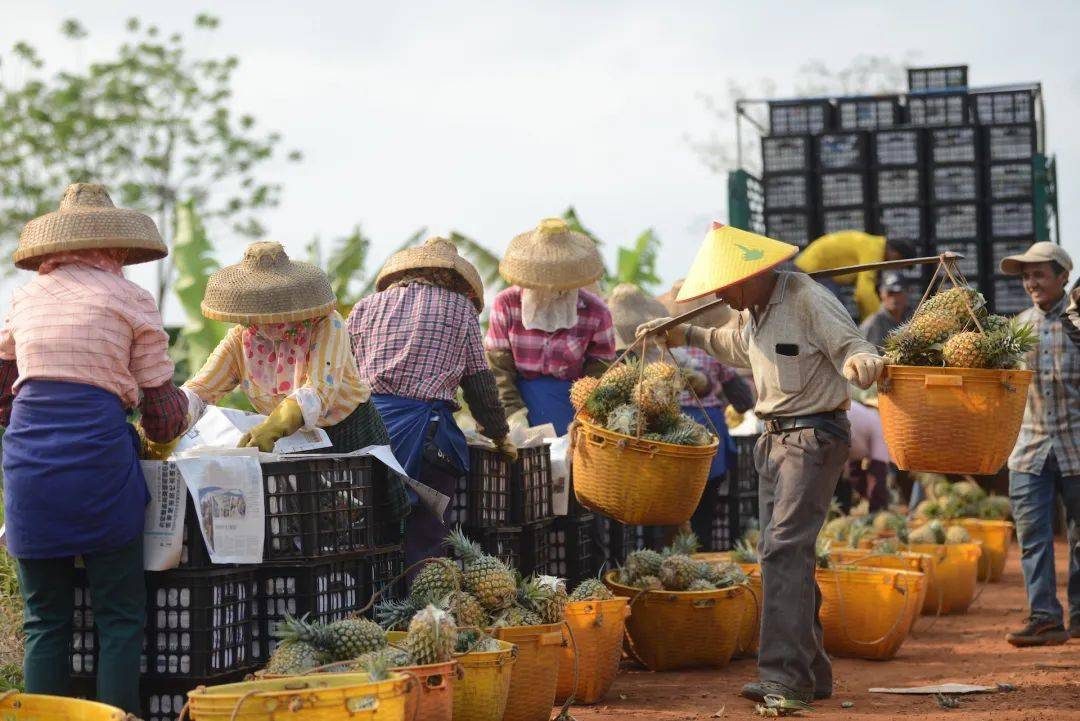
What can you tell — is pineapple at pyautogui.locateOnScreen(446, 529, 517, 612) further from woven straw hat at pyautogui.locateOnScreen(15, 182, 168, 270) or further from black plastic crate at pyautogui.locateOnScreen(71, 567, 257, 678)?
woven straw hat at pyautogui.locateOnScreen(15, 182, 168, 270)

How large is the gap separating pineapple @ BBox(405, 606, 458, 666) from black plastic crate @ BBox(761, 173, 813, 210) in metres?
11.4

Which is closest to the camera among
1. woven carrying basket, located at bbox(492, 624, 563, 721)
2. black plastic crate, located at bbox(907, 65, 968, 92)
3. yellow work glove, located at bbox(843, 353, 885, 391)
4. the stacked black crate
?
woven carrying basket, located at bbox(492, 624, 563, 721)

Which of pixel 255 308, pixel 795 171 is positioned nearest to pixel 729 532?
pixel 255 308

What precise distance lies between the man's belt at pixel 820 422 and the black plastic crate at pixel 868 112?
32.5 ft

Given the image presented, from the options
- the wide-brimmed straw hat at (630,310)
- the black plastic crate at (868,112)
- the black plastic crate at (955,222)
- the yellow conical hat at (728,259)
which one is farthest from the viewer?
the black plastic crate at (868,112)

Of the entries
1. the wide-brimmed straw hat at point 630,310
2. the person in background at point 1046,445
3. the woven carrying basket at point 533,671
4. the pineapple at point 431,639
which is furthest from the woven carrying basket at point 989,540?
the pineapple at point 431,639

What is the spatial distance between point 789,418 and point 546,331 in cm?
220

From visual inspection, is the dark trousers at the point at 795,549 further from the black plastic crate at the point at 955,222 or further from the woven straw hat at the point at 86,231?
the black plastic crate at the point at 955,222

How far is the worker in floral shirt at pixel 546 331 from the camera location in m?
7.78

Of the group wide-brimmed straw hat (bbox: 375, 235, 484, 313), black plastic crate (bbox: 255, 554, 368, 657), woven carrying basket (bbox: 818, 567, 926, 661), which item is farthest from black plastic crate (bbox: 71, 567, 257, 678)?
woven carrying basket (bbox: 818, 567, 926, 661)

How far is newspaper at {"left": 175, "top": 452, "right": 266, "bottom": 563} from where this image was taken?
479cm

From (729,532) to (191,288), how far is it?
23.9 feet

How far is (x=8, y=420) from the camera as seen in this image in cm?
495

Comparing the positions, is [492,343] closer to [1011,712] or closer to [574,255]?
[574,255]
